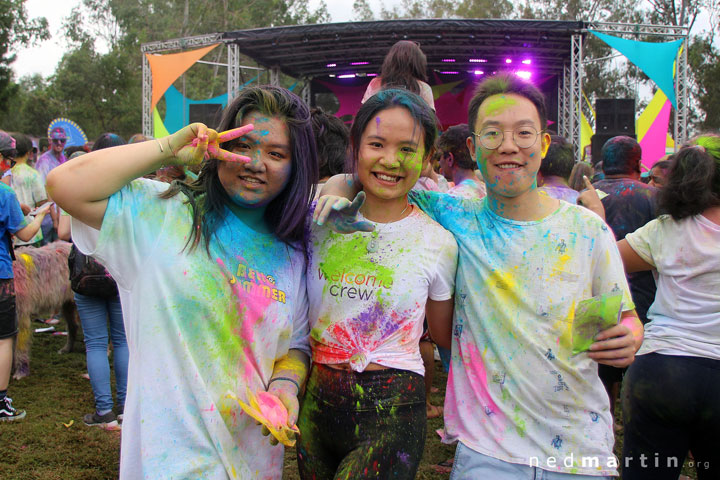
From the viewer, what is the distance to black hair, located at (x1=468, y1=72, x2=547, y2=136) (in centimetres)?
185

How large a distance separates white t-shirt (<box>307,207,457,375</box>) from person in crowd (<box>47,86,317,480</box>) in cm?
12

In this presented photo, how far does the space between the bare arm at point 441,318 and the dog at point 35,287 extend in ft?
13.1

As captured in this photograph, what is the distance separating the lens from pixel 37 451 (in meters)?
3.50

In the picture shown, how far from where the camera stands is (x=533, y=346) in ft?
5.50

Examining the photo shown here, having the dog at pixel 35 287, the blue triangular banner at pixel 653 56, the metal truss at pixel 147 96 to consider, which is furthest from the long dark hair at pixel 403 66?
the metal truss at pixel 147 96

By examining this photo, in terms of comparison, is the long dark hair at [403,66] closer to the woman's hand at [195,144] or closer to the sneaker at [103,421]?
the woman's hand at [195,144]

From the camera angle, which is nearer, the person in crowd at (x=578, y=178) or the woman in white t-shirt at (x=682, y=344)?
the woman in white t-shirt at (x=682, y=344)

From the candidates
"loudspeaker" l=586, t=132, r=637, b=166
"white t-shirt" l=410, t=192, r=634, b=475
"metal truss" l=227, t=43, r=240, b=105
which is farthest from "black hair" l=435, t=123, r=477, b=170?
"metal truss" l=227, t=43, r=240, b=105

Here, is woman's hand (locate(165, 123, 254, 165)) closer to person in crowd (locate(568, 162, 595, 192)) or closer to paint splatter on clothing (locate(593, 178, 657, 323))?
paint splatter on clothing (locate(593, 178, 657, 323))

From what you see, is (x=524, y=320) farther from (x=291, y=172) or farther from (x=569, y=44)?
(x=569, y=44)

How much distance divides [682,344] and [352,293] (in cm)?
145

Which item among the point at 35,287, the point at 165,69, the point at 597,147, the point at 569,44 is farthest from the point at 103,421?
the point at 569,44

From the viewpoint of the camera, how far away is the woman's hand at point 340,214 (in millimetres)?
1652

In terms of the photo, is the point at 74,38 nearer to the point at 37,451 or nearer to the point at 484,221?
the point at 37,451
